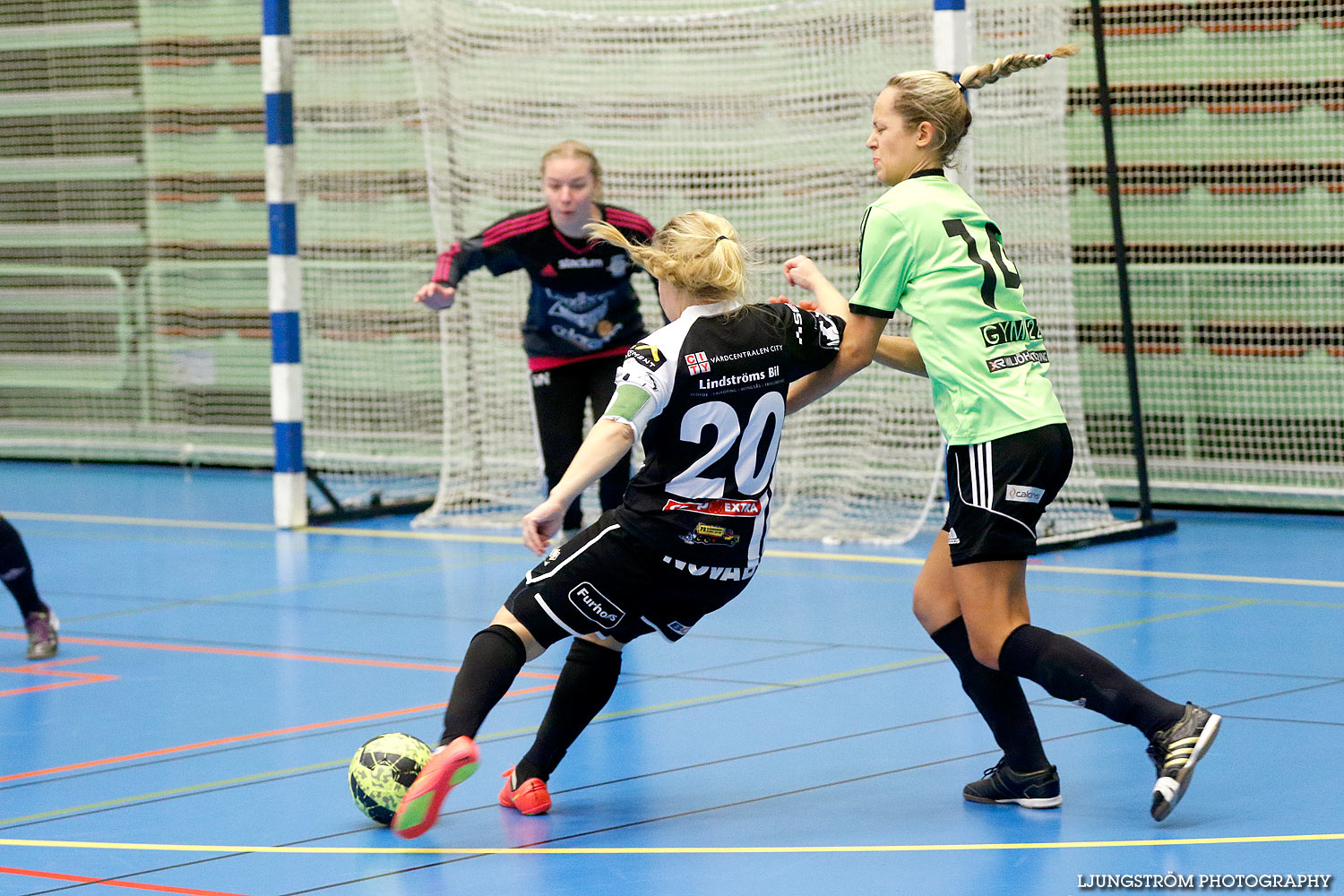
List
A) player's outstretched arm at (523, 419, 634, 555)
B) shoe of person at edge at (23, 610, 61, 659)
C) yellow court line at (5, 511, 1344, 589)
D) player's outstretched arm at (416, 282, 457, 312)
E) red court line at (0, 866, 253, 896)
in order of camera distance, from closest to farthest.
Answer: red court line at (0, 866, 253, 896) < player's outstretched arm at (523, 419, 634, 555) < shoe of person at edge at (23, 610, 61, 659) < player's outstretched arm at (416, 282, 457, 312) < yellow court line at (5, 511, 1344, 589)

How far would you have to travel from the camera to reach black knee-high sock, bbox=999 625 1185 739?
12.4 feet

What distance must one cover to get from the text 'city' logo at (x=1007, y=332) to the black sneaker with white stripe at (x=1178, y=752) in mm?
911

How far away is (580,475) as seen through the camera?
3.66 m

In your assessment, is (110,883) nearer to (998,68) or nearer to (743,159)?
(998,68)

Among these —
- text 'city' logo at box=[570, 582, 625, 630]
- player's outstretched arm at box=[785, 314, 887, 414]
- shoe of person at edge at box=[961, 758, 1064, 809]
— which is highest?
player's outstretched arm at box=[785, 314, 887, 414]

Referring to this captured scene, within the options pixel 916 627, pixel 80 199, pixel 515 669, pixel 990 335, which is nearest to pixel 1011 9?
pixel 916 627

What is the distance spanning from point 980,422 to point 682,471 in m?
0.69

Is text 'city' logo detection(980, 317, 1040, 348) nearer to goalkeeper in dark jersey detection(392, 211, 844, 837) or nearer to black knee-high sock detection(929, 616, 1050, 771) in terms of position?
goalkeeper in dark jersey detection(392, 211, 844, 837)

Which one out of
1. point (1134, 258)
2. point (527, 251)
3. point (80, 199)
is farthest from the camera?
point (80, 199)

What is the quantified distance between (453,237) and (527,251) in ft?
10.1

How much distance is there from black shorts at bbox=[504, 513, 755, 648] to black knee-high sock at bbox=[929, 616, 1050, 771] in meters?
0.62

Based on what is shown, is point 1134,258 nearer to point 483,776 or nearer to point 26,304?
point 483,776

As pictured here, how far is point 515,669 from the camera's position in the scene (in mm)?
3920

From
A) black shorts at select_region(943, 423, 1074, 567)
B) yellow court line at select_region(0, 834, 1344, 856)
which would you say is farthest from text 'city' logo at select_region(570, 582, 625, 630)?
black shorts at select_region(943, 423, 1074, 567)
